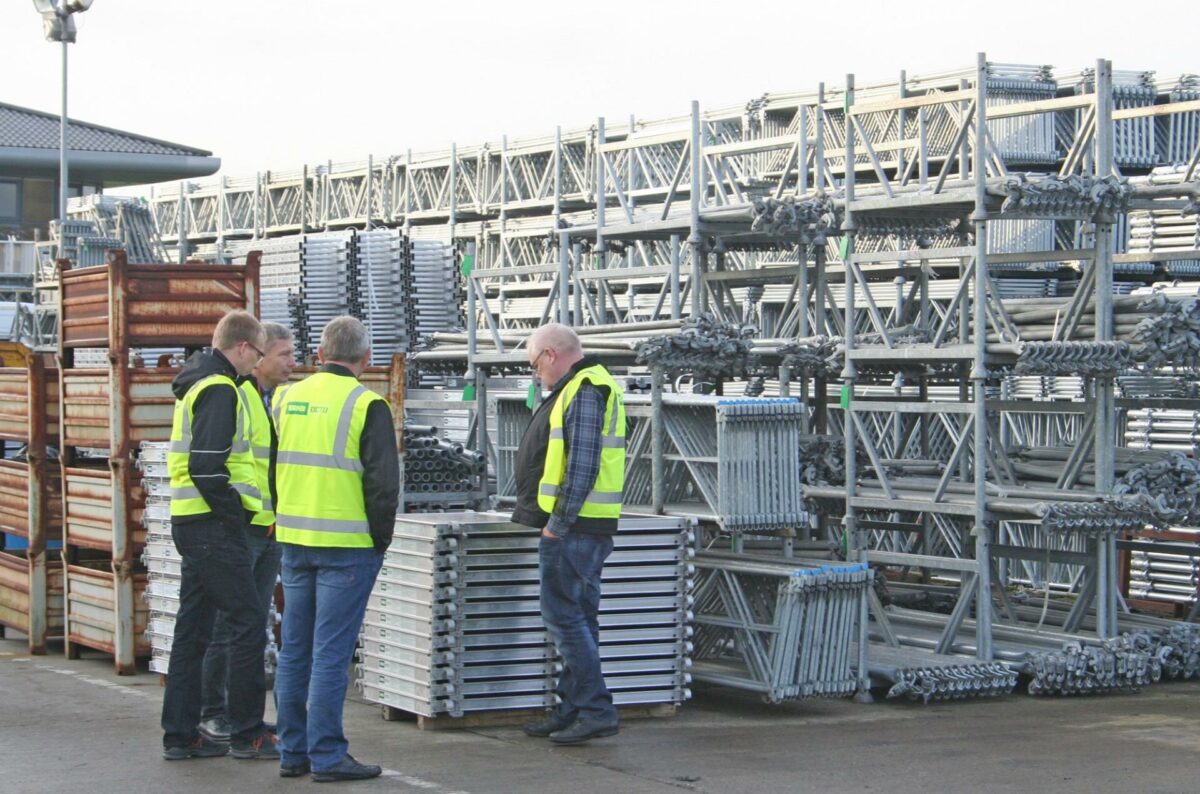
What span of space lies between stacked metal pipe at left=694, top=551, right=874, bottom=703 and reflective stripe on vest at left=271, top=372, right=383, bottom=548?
3453 millimetres

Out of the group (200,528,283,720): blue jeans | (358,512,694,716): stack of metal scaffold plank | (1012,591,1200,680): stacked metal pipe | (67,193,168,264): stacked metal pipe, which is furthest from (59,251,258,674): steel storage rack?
(67,193,168,264): stacked metal pipe

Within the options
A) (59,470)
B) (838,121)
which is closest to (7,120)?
(838,121)

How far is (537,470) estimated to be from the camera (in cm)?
990

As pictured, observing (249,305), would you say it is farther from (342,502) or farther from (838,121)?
(838,121)

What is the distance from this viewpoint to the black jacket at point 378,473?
339 inches

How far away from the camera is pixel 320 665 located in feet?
28.4

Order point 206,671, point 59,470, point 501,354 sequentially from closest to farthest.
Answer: point 206,671, point 59,470, point 501,354

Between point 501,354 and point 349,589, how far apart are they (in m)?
6.75

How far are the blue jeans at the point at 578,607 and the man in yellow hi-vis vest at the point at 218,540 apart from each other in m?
1.68

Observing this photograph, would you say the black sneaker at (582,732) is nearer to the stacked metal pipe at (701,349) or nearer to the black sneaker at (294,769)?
the black sneaker at (294,769)

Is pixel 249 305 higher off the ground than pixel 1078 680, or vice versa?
pixel 249 305

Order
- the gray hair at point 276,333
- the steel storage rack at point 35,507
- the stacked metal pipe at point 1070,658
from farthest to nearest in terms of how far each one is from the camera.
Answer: the steel storage rack at point 35,507, the stacked metal pipe at point 1070,658, the gray hair at point 276,333

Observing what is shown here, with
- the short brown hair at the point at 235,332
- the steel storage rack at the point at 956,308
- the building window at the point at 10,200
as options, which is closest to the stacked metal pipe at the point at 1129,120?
the steel storage rack at the point at 956,308

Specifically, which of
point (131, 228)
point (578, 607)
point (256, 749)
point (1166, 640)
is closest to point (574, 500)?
point (578, 607)
